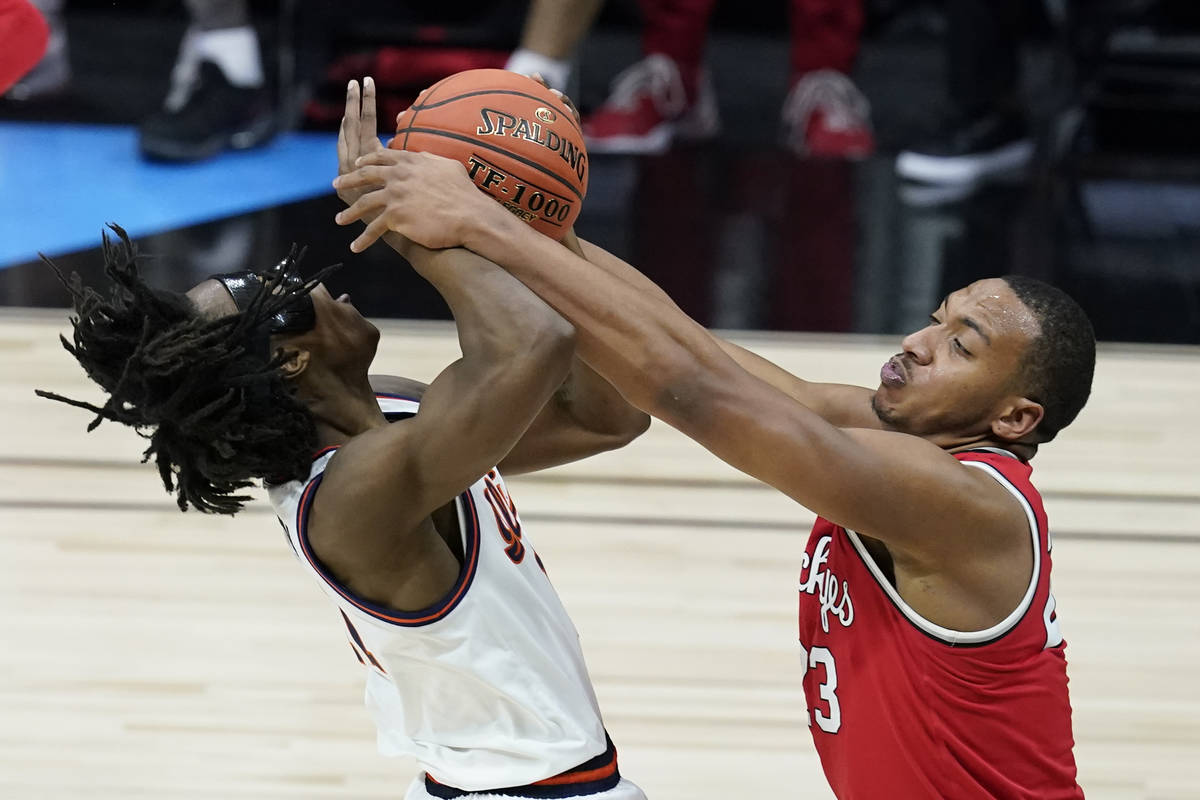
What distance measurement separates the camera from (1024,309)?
2457 mm

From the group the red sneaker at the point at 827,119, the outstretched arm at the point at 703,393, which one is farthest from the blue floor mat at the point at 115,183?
the outstretched arm at the point at 703,393

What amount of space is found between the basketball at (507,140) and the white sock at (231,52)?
5747 millimetres

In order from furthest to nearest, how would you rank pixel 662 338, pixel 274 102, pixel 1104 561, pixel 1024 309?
pixel 274 102 → pixel 1104 561 → pixel 1024 309 → pixel 662 338

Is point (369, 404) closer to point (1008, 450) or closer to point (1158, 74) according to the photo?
point (1008, 450)

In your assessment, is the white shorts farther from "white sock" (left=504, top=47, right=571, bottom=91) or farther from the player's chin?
"white sock" (left=504, top=47, right=571, bottom=91)

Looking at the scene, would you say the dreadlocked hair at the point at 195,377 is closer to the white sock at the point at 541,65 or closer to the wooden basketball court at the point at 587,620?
the wooden basketball court at the point at 587,620

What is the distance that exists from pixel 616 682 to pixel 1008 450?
158 centimetres

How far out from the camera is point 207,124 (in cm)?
781

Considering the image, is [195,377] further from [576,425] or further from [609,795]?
[609,795]

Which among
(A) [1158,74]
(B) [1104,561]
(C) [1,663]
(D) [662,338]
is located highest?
(D) [662,338]

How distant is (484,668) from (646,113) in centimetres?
627

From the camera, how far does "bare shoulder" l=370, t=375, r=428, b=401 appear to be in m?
2.68

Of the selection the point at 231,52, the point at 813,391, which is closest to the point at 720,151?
the point at 231,52

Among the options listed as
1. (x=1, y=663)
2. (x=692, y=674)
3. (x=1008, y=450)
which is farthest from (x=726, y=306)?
(x=1008, y=450)
